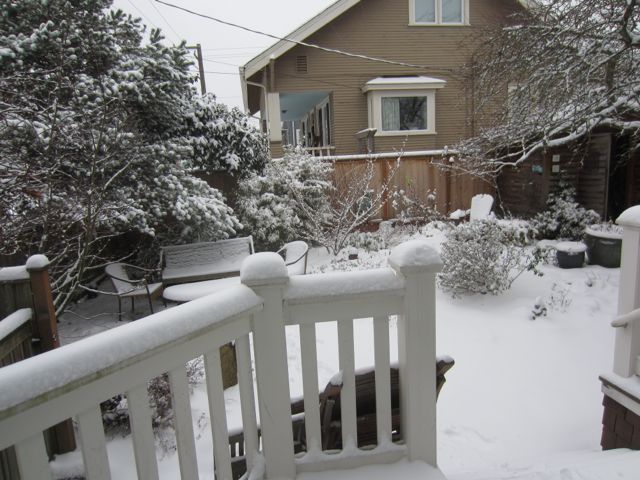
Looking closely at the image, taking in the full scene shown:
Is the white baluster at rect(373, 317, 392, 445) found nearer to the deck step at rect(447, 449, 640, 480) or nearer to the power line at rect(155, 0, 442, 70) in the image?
the deck step at rect(447, 449, 640, 480)

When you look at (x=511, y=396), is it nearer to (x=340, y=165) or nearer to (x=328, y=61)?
(x=340, y=165)

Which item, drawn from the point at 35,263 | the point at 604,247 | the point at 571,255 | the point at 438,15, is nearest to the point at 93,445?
the point at 35,263

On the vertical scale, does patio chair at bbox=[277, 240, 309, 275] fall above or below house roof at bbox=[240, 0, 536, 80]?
below

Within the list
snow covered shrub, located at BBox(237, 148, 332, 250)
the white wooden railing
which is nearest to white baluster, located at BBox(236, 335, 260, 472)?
the white wooden railing

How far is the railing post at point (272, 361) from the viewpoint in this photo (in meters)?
1.51

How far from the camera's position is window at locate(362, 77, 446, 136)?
12.2 meters

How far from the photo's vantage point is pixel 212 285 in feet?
17.6

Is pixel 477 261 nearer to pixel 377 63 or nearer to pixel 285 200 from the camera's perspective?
pixel 285 200

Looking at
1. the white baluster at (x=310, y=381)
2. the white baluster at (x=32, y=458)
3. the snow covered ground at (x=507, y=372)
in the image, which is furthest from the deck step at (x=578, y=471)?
→ the white baluster at (x=32, y=458)

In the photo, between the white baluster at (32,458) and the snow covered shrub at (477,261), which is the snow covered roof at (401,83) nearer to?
the snow covered shrub at (477,261)

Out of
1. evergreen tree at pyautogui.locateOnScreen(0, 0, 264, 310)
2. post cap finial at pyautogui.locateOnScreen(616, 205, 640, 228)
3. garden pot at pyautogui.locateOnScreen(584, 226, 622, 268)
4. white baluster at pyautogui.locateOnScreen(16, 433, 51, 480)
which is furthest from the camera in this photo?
garden pot at pyautogui.locateOnScreen(584, 226, 622, 268)

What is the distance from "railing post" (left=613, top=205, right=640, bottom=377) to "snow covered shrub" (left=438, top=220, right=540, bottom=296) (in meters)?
2.65

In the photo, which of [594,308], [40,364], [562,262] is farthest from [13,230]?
[562,262]

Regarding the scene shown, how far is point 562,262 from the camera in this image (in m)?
6.14
